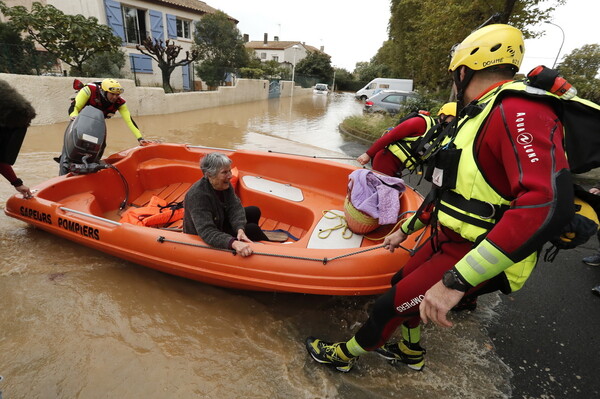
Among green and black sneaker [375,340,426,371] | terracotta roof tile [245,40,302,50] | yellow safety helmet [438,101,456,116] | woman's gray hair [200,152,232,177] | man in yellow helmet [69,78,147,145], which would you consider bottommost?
green and black sneaker [375,340,426,371]

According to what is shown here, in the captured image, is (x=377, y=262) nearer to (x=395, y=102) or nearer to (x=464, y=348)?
(x=464, y=348)

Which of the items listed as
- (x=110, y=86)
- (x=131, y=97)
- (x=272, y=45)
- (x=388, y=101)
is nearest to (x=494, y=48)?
(x=110, y=86)

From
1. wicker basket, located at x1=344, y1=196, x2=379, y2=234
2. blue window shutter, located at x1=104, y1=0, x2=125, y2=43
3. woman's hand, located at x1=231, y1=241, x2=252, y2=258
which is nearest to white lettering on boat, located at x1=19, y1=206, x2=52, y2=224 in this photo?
woman's hand, located at x1=231, y1=241, x2=252, y2=258

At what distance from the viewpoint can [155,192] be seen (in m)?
4.03

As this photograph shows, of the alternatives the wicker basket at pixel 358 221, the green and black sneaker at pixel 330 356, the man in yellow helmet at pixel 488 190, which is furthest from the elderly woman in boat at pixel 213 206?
the man in yellow helmet at pixel 488 190

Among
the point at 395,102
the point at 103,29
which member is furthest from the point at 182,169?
the point at 395,102

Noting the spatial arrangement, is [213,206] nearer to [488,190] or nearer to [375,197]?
[375,197]

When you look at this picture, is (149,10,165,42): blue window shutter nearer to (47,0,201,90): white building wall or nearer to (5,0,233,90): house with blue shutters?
(5,0,233,90): house with blue shutters

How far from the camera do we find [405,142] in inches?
116

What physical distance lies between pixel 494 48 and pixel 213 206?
197cm

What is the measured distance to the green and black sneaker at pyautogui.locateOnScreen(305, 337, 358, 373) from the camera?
1.99 m

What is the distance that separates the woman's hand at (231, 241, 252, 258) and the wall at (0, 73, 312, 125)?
7.81 metres

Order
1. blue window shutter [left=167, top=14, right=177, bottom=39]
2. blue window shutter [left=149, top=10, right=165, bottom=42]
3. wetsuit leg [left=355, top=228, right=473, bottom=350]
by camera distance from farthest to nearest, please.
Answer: blue window shutter [left=167, top=14, right=177, bottom=39]
blue window shutter [left=149, top=10, right=165, bottom=42]
wetsuit leg [left=355, top=228, right=473, bottom=350]

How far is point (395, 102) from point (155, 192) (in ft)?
34.3
